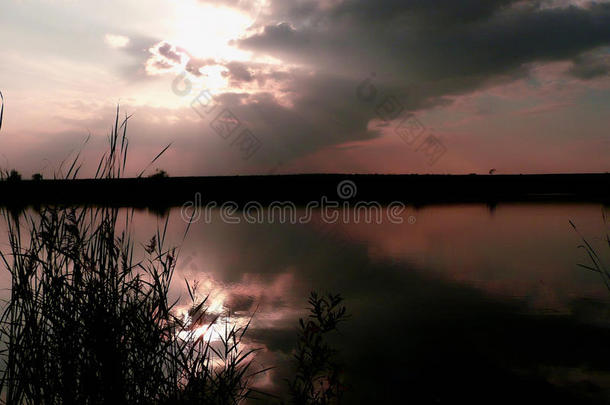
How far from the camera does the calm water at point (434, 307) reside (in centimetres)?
510

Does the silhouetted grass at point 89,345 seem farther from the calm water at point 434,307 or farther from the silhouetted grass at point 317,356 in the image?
the calm water at point 434,307

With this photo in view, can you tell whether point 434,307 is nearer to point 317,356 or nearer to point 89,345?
point 317,356

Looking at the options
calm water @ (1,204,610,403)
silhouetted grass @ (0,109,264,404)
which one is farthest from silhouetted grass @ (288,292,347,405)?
calm water @ (1,204,610,403)

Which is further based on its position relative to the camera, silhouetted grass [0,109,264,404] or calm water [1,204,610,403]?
calm water [1,204,610,403]

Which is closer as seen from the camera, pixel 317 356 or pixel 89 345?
pixel 89 345

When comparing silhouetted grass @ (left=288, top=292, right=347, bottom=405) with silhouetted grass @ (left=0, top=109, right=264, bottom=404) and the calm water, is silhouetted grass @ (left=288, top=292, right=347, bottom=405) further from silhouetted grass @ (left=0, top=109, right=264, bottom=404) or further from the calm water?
the calm water

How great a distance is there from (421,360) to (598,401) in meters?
1.97

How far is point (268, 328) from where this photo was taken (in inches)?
278

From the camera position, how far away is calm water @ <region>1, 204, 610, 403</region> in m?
5.10

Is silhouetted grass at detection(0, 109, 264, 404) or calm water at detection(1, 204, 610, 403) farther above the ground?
silhouetted grass at detection(0, 109, 264, 404)

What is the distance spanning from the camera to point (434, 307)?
27.1ft

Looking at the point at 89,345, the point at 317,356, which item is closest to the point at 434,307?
the point at 317,356

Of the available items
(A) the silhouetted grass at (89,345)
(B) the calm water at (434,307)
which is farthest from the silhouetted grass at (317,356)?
(B) the calm water at (434,307)

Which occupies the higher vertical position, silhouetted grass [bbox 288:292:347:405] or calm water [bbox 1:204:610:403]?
silhouetted grass [bbox 288:292:347:405]
